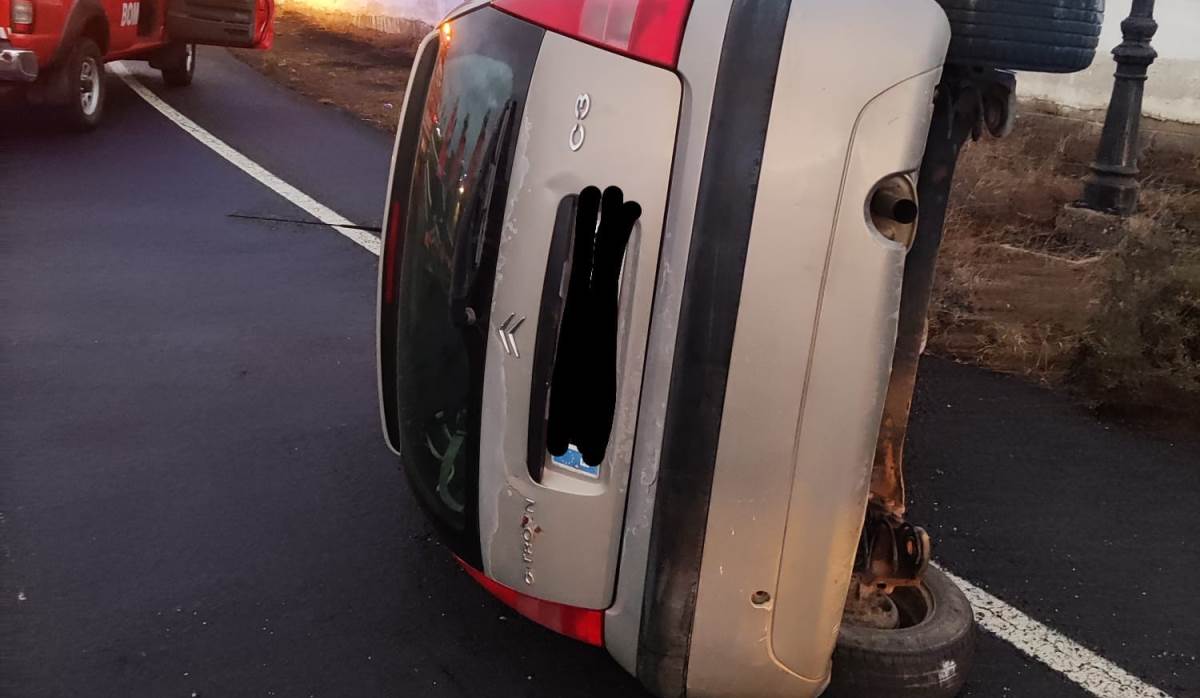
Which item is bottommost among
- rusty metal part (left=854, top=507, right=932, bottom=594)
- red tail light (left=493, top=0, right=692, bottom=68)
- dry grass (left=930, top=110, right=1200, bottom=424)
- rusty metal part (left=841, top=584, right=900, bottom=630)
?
rusty metal part (left=841, top=584, right=900, bottom=630)

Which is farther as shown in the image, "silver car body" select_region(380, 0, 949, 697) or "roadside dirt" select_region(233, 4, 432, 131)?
"roadside dirt" select_region(233, 4, 432, 131)

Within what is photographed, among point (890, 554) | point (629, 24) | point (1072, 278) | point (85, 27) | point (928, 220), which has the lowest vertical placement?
point (890, 554)

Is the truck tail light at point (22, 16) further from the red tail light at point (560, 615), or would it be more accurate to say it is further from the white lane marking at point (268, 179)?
the red tail light at point (560, 615)

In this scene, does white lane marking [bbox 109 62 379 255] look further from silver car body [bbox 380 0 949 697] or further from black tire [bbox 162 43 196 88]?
silver car body [bbox 380 0 949 697]

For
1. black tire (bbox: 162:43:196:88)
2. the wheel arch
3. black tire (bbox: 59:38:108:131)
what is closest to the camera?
the wheel arch

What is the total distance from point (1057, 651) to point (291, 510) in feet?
7.47

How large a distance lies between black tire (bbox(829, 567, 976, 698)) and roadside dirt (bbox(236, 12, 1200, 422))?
2.24 metres

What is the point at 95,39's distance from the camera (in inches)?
349

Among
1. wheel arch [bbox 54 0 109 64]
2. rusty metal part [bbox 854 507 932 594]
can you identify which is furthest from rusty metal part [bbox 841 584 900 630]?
wheel arch [bbox 54 0 109 64]

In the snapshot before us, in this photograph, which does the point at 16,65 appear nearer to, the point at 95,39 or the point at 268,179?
the point at 95,39

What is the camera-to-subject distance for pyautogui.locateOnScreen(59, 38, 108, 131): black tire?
8.38 metres

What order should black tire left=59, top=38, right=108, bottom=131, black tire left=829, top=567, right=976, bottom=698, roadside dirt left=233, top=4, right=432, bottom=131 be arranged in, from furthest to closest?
roadside dirt left=233, top=4, right=432, bottom=131 < black tire left=59, top=38, right=108, bottom=131 < black tire left=829, top=567, right=976, bottom=698

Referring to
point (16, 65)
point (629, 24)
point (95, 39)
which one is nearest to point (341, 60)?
point (95, 39)

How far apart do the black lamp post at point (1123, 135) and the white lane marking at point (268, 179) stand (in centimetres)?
472
